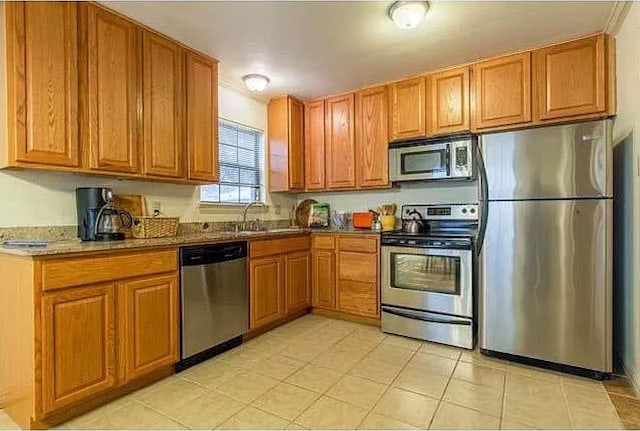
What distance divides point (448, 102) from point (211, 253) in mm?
2451

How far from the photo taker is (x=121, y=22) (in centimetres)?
238

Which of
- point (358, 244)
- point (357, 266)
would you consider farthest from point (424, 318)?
point (358, 244)

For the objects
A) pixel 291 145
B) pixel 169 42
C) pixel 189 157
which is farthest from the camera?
pixel 291 145

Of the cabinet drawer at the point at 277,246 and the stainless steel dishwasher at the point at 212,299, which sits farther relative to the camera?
the cabinet drawer at the point at 277,246

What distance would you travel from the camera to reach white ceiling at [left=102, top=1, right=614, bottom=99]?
226 centimetres

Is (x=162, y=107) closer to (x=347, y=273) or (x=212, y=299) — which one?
(x=212, y=299)

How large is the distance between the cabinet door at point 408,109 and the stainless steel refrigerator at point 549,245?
34.5 inches

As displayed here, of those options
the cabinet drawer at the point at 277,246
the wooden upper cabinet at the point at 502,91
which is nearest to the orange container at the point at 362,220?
the cabinet drawer at the point at 277,246

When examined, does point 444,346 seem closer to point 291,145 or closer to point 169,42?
point 291,145

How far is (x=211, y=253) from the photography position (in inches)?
103

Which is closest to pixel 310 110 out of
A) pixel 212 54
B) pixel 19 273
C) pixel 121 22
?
pixel 212 54

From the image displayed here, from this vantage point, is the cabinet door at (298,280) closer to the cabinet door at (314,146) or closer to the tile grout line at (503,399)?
the cabinet door at (314,146)

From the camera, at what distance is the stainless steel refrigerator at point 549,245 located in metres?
2.27

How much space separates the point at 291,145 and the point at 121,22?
200cm
